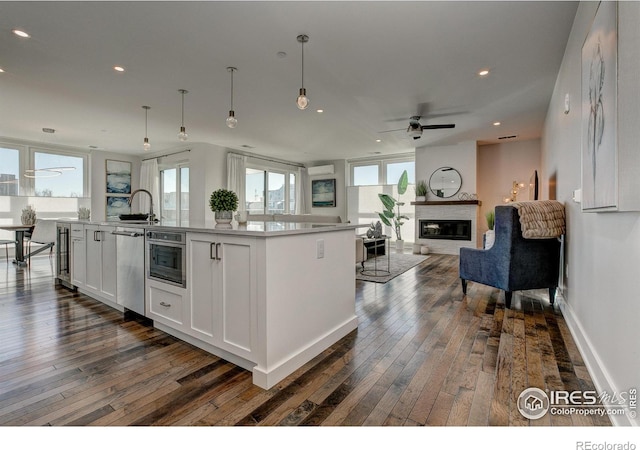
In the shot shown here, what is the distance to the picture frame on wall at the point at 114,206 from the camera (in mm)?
8125

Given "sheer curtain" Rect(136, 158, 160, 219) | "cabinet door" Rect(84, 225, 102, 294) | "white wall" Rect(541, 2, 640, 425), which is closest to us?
"white wall" Rect(541, 2, 640, 425)

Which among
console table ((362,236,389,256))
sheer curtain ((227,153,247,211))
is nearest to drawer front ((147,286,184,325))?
console table ((362,236,389,256))

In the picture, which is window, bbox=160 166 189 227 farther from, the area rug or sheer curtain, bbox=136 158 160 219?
the area rug

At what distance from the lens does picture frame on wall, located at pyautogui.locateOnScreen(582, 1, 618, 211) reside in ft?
4.71

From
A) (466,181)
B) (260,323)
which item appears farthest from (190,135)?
(466,181)

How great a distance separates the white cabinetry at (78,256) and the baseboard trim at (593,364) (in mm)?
4651

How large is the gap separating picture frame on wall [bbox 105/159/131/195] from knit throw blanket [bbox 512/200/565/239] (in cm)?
927

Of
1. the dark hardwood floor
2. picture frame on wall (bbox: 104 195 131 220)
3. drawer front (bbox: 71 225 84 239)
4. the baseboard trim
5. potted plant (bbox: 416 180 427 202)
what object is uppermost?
potted plant (bbox: 416 180 427 202)

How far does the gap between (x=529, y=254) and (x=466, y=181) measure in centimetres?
426

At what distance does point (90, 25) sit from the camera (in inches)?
102

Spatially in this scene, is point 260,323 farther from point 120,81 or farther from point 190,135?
point 190,135

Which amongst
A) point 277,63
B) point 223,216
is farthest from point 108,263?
point 277,63

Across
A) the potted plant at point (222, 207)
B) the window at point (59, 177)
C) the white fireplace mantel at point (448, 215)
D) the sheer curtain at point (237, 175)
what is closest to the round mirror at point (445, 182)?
the white fireplace mantel at point (448, 215)

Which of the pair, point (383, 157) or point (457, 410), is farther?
point (383, 157)
